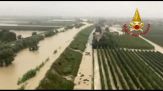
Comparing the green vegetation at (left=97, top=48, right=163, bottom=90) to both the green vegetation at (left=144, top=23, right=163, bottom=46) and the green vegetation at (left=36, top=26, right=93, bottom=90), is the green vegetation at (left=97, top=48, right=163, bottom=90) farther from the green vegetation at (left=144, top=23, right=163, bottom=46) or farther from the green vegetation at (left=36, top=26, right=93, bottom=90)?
the green vegetation at (left=144, top=23, right=163, bottom=46)

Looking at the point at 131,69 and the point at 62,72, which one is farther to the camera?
the point at 131,69

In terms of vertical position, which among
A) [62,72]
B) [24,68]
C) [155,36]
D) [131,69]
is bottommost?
[155,36]

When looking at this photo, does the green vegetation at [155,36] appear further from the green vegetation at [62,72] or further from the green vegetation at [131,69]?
the green vegetation at [62,72]

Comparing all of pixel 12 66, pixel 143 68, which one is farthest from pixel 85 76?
pixel 12 66

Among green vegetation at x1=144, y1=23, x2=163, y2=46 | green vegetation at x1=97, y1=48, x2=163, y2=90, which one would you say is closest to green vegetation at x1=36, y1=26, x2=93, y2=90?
green vegetation at x1=97, y1=48, x2=163, y2=90

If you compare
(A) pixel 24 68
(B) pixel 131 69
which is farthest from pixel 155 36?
(A) pixel 24 68

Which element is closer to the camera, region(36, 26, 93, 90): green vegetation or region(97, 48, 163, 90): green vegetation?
region(36, 26, 93, 90): green vegetation

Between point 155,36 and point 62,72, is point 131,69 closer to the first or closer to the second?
point 62,72

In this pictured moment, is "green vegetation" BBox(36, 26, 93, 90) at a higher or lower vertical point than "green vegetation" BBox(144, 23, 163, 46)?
higher

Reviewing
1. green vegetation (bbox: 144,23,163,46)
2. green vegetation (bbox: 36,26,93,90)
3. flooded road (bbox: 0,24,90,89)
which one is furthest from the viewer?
green vegetation (bbox: 144,23,163,46)

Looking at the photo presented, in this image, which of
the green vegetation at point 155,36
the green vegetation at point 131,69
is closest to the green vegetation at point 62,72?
the green vegetation at point 131,69
